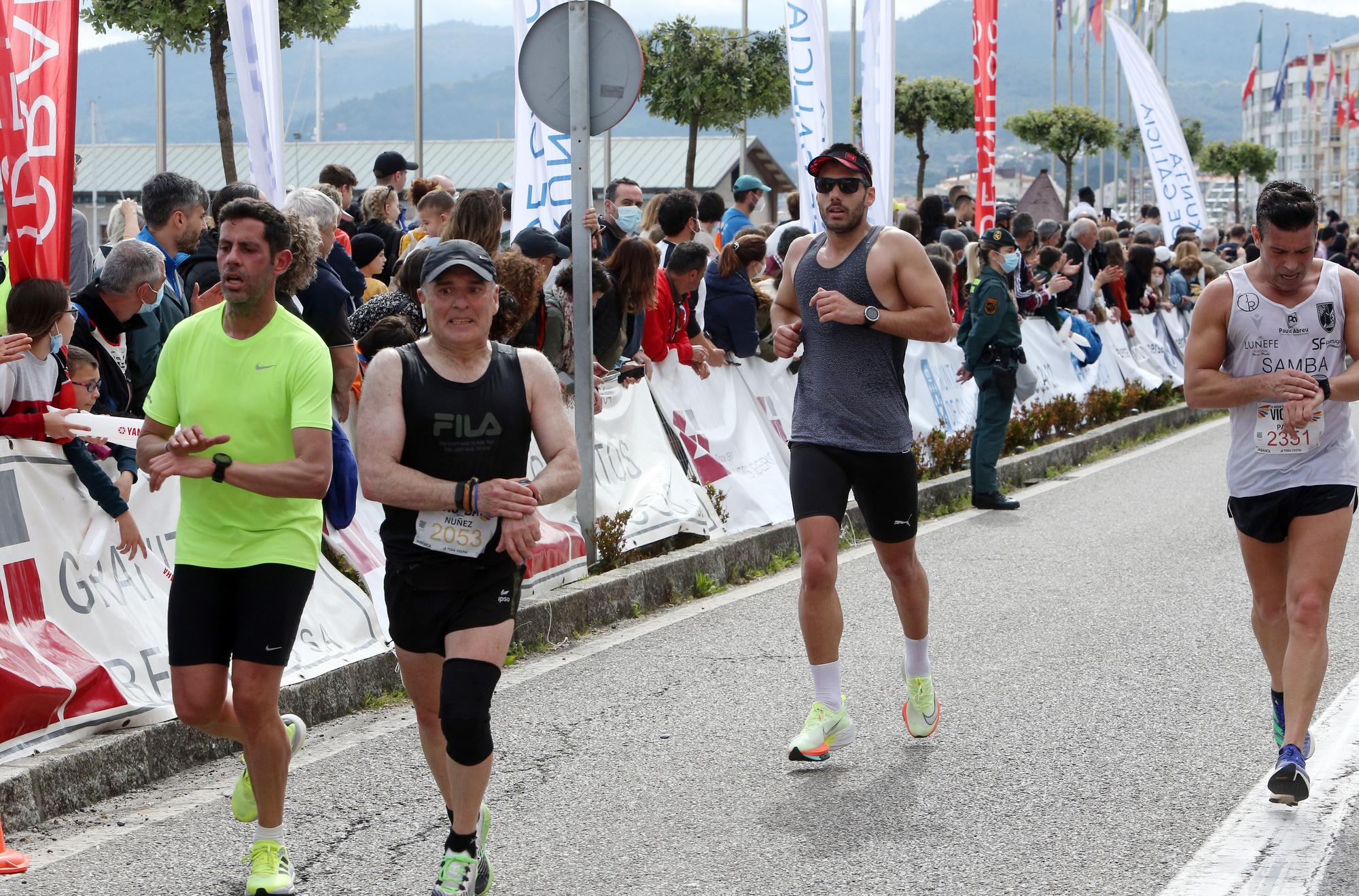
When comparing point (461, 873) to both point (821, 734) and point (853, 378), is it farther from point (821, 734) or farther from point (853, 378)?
point (853, 378)

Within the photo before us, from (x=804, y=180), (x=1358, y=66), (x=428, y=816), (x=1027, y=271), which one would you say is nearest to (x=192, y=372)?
(x=428, y=816)

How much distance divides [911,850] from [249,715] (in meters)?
1.91

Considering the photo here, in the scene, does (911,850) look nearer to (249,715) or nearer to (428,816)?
(428,816)

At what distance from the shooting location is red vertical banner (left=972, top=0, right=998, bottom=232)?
1578 centimetres

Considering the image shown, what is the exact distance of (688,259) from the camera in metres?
9.98

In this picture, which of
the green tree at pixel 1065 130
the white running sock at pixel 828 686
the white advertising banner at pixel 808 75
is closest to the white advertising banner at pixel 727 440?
the white advertising banner at pixel 808 75

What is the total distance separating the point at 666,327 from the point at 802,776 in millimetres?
5027

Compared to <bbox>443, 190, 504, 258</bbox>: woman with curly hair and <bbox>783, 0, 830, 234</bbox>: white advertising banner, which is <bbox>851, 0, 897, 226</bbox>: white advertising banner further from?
<bbox>443, 190, 504, 258</bbox>: woman with curly hair

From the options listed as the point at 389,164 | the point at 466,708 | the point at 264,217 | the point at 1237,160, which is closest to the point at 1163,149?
the point at 389,164

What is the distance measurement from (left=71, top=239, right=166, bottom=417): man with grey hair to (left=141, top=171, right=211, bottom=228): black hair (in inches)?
33.7

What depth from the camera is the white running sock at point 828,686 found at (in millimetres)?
5672

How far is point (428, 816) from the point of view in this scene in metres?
5.08

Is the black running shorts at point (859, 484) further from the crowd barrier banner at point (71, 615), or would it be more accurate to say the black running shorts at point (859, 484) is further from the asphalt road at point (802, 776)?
the crowd barrier banner at point (71, 615)

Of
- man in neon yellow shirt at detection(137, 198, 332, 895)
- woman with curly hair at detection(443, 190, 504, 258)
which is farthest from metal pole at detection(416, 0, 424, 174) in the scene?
man in neon yellow shirt at detection(137, 198, 332, 895)
